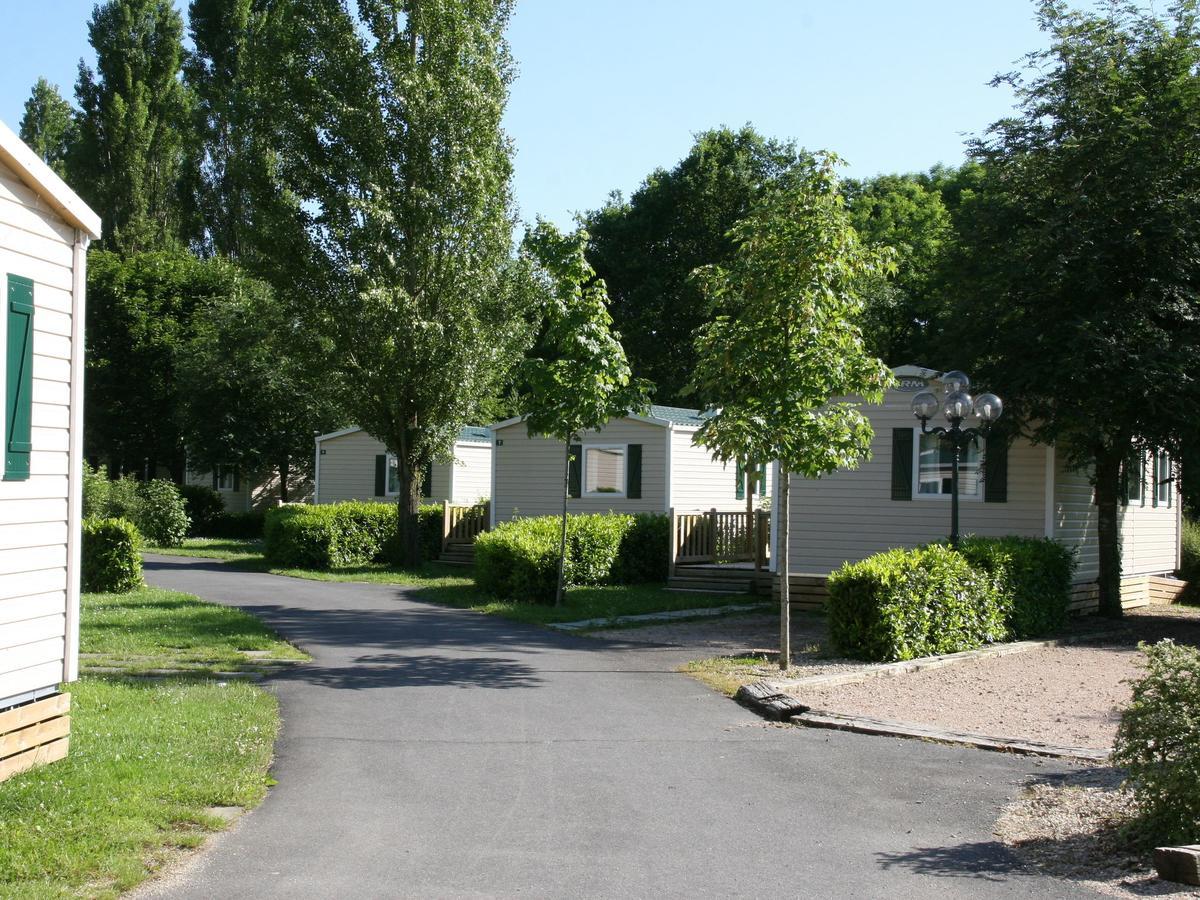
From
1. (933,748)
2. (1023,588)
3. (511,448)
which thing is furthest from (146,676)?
(511,448)

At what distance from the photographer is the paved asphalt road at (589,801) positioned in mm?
5172

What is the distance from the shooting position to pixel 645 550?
21.0 meters

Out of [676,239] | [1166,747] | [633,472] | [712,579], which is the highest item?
[676,239]

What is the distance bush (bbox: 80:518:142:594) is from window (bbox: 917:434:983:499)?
12332mm

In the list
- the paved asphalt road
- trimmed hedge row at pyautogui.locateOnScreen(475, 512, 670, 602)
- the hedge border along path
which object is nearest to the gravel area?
the hedge border along path

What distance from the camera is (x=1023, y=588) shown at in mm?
13820

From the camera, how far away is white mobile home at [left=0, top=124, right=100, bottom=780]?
6.06 metres

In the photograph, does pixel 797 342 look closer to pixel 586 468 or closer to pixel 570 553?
pixel 570 553

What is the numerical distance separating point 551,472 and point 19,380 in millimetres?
18658

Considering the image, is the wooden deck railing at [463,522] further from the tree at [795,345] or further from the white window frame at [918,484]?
the tree at [795,345]

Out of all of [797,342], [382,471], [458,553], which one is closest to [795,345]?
[797,342]

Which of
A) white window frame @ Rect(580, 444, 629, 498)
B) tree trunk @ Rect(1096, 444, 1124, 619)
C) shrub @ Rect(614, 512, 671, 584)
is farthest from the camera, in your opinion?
white window frame @ Rect(580, 444, 629, 498)

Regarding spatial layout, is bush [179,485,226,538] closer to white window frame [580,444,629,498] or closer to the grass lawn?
white window frame [580,444,629,498]

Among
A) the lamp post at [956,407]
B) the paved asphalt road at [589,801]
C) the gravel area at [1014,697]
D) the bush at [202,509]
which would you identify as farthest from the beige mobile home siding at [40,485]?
the bush at [202,509]
